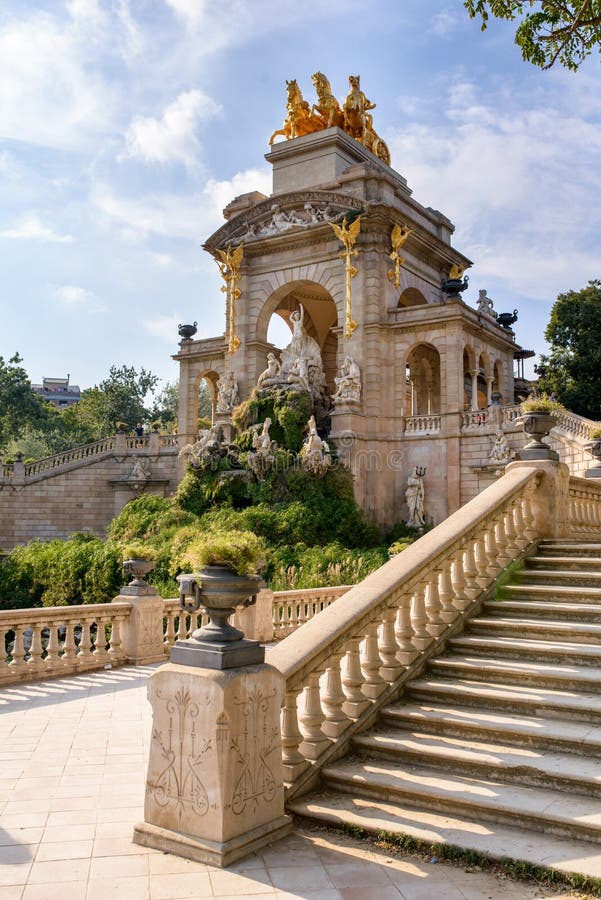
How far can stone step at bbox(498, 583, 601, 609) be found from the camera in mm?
8041

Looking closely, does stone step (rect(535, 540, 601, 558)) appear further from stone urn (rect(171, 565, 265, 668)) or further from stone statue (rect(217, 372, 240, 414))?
stone statue (rect(217, 372, 240, 414))

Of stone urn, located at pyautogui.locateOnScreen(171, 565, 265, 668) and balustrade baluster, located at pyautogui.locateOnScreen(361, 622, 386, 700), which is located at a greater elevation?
stone urn, located at pyautogui.locateOnScreen(171, 565, 265, 668)

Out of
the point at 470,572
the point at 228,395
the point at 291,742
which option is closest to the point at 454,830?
the point at 291,742

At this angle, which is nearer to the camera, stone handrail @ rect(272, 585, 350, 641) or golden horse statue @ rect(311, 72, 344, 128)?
stone handrail @ rect(272, 585, 350, 641)

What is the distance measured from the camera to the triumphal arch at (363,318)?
90.4 feet

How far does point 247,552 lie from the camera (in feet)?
17.8

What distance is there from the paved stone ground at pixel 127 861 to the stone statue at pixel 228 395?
80.6 ft

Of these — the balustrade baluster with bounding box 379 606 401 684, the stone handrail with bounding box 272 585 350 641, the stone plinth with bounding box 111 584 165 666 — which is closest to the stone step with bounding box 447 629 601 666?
the balustrade baluster with bounding box 379 606 401 684

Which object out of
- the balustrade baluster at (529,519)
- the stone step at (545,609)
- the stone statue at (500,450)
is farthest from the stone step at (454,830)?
the stone statue at (500,450)

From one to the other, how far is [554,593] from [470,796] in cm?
356

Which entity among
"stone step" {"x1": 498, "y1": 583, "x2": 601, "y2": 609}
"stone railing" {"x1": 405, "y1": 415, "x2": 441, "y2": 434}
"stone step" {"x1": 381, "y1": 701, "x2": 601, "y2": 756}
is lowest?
"stone step" {"x1": 381, "y1": 701, "x2": 601, "y2": 756}

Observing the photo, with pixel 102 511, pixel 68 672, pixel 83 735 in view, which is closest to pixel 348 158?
pixel 102 511

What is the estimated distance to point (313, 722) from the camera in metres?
6.04

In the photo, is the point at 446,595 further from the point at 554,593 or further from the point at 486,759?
the point at 486,759
